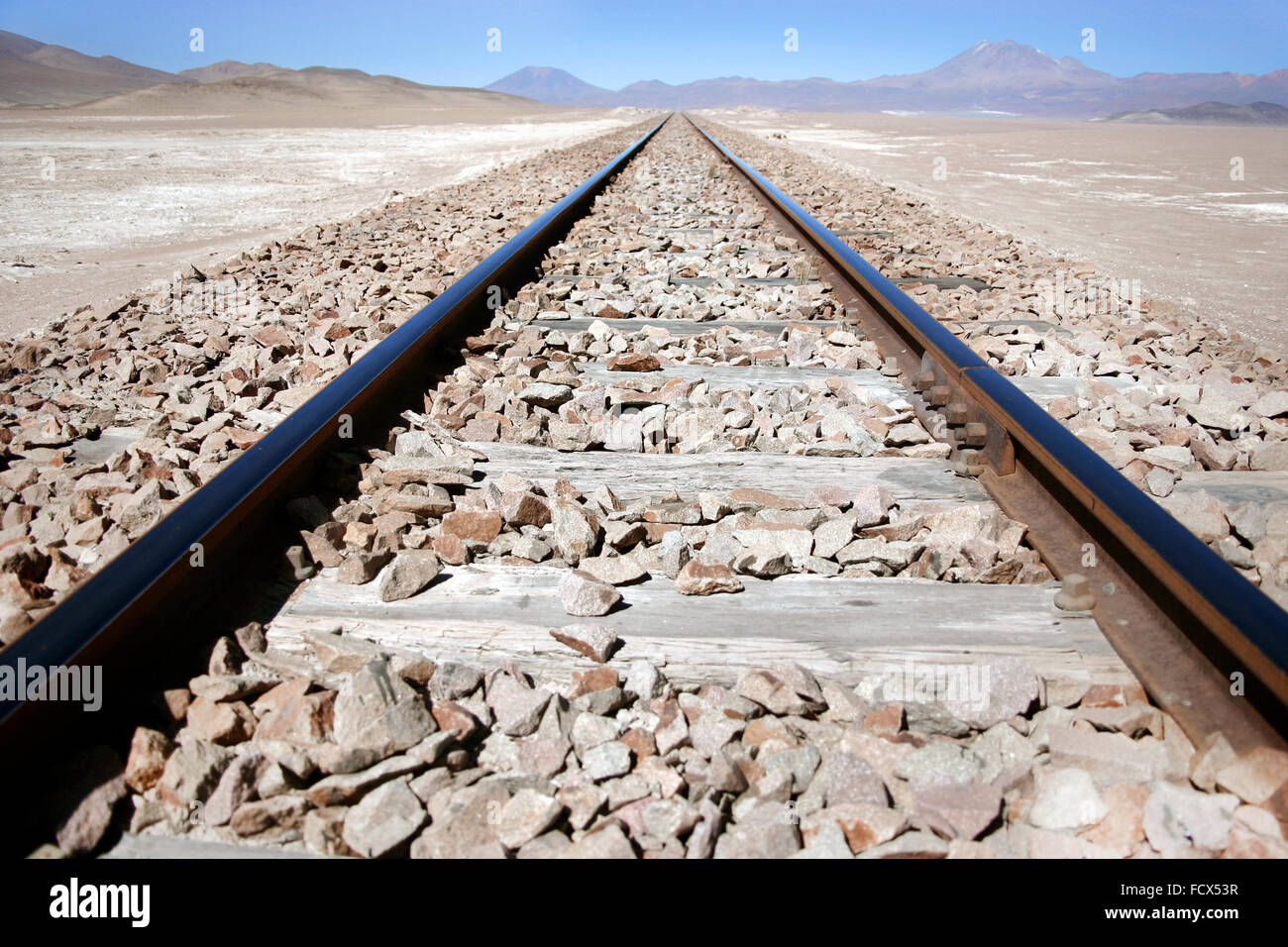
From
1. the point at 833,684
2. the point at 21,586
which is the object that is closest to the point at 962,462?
the point at 833,684

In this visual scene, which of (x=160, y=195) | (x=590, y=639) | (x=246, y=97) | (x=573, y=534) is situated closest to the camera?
(x=590, y=639)

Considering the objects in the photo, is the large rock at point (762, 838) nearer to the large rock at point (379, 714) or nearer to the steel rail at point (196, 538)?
the large rock at point (379, 714)

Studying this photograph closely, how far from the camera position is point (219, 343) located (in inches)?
136

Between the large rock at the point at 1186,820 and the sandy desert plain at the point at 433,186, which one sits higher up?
the sandy desert plain at the point at 433,186

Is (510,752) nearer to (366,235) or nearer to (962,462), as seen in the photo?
(962,462)

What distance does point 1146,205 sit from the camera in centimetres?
957

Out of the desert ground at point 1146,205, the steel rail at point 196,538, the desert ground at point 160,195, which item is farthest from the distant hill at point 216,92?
the steel rail at point 196,538

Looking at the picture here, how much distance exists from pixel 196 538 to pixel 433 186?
1016 centimetres

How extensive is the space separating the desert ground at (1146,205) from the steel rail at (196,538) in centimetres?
402

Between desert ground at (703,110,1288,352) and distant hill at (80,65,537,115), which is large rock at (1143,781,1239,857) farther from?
distant hill at (80,65,537,115)

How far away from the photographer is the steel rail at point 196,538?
1.26 m

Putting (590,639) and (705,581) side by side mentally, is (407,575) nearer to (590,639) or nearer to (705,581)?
(590,639)

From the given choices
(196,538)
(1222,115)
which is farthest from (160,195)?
(1222,115)

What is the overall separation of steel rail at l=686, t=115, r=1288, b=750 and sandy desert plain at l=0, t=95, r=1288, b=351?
114 inches
